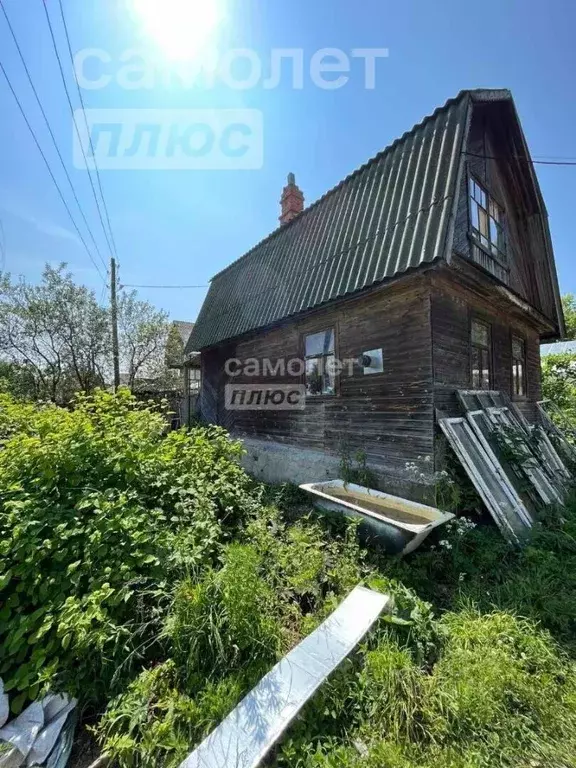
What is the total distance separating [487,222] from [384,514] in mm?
5565

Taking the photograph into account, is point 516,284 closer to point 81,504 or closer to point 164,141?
point 164,141

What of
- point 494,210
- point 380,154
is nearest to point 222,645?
point 380,154

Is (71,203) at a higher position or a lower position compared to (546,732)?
higher

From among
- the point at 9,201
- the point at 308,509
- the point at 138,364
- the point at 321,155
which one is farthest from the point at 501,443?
the point at 138,364

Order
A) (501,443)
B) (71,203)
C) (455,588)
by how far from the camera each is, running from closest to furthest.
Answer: (455,588), (501,443), (71,203)

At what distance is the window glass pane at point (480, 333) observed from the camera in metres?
5.47

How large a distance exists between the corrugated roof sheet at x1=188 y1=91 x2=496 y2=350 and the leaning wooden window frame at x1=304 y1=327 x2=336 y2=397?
69 cm

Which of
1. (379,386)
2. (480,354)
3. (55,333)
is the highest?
(55,333)

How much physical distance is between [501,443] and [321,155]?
7.33 m

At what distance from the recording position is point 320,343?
6020 mm

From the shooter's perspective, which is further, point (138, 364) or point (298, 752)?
point (138, 364)

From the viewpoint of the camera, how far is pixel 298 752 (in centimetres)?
164

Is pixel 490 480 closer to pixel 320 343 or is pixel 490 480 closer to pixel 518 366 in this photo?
pixel 320 343

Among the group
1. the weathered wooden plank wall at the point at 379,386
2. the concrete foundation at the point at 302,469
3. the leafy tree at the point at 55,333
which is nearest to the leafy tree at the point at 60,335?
A: the leafy tree at the point at 55,333
